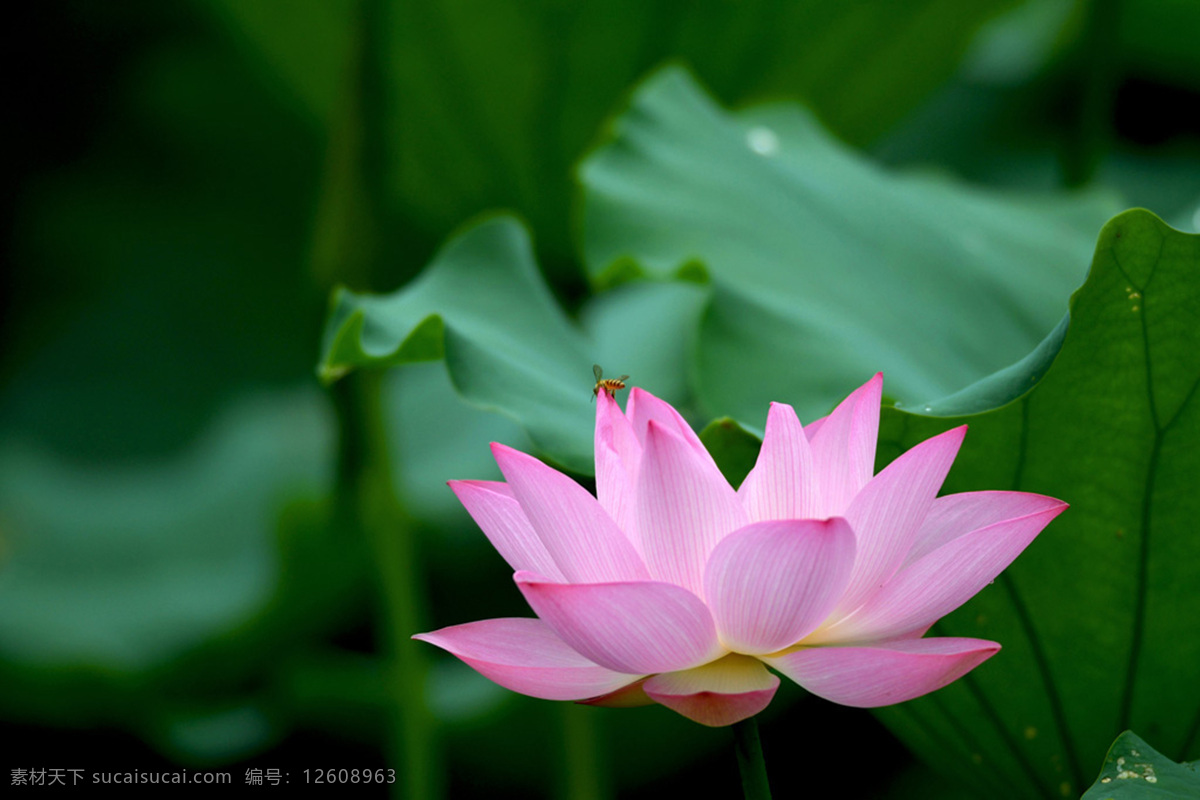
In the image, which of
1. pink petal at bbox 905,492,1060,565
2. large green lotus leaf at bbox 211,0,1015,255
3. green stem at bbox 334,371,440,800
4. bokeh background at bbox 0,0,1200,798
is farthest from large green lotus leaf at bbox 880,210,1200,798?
large green lotus leaf at bbox 211,0,1015,255

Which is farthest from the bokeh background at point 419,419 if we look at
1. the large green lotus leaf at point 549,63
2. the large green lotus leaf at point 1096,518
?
the large green lotus leaf at point 1096,518

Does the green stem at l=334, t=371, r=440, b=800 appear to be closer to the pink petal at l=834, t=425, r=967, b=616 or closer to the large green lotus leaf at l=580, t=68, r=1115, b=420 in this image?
the large green lotus leaf at l=580, t=68, r=1115, b=420

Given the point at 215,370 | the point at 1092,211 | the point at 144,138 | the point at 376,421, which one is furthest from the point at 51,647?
the point at 144,138

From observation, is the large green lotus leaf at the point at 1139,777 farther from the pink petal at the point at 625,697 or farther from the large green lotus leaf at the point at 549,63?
the large green lotus leaf at the point at 549,63

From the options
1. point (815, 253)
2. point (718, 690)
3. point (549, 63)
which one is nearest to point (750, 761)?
point (718, 690)

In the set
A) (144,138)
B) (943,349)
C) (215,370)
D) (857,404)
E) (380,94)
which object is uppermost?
(144,138)

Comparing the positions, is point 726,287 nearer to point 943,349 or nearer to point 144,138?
point 943,349
